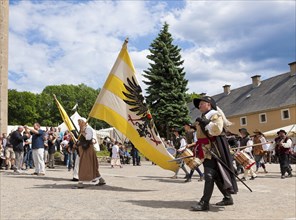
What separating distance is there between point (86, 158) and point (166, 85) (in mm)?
28128

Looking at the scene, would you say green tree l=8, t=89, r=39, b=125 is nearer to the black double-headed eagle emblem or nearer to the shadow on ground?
the black double-headed eagle emblem

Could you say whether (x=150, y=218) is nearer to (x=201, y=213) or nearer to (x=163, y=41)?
(x=201, y=213)

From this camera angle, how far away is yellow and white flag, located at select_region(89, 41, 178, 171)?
30.2ft

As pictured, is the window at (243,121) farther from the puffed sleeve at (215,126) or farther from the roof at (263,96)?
the puffed sleeve at (215,126)

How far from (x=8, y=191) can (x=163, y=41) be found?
107ft

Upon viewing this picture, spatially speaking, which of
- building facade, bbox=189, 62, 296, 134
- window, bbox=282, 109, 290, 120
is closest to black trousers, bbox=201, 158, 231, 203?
building facade, bbox=189, 62, 296, 134

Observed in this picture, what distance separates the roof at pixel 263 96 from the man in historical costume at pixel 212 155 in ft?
125

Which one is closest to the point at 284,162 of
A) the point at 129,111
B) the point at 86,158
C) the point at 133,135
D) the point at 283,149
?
the point at 283,149

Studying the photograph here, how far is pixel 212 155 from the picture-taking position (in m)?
6.18

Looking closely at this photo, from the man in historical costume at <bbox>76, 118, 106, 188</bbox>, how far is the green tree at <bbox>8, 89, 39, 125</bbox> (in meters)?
67.5

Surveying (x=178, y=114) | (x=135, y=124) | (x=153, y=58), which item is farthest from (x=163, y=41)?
(x=135, y=124)

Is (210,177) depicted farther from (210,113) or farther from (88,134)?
(88,134)

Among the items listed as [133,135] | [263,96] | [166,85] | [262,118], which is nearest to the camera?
[133,135]

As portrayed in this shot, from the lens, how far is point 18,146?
14820 millimetres
